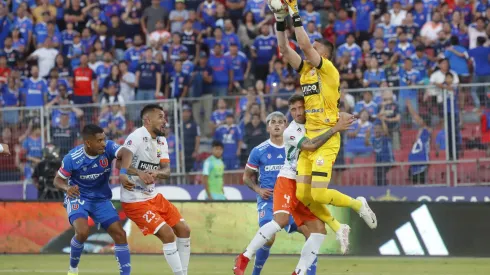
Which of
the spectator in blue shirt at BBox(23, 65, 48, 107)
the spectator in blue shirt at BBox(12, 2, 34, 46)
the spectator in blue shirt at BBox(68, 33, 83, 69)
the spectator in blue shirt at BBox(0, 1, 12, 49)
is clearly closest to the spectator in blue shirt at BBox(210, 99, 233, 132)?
the spectator in blue shirt at BBox(23, 65, 48, 107)

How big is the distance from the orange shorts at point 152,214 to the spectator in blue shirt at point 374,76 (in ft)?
33.5

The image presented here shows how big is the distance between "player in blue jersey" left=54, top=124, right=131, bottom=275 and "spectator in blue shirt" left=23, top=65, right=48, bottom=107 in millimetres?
11092

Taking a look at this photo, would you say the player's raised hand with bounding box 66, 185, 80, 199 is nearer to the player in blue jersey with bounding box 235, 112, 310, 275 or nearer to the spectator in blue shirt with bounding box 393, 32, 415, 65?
the player in blue jersey with bounding box 235, 112, 310, 275

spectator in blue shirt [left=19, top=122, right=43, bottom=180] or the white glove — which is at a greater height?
the white glove

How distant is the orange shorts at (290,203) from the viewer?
13.5m

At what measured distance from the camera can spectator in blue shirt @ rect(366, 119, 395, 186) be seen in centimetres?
2169

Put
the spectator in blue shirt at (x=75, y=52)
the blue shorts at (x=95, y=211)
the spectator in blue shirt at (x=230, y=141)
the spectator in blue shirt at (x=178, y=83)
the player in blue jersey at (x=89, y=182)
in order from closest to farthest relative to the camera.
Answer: the player in blue jersey at (x=89, y=182) < the blue shorts at (x=95, y=211) < the spectator in blue shirt at (x=230, y=141) < the spectator in blue shirt at (x=178, y=83) < the spectator in blue shirt at (x=75, y=52)

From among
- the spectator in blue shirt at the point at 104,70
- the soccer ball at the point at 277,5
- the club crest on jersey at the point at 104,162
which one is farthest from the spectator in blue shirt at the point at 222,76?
the soccer ball at the point at 277,5

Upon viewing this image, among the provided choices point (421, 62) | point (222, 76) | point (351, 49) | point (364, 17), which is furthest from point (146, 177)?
point (364, 17)

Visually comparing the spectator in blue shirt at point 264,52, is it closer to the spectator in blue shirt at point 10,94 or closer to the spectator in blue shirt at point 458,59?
the spectator in blue shirt at point 458,59

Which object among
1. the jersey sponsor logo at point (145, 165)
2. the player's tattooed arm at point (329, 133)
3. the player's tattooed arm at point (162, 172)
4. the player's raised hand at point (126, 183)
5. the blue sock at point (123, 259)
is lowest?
the blue sock at point (123, 259)

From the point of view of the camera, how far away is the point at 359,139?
21781 millimetres

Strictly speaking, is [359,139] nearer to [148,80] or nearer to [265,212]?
[148,80]

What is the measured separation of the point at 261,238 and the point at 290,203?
619 mm
